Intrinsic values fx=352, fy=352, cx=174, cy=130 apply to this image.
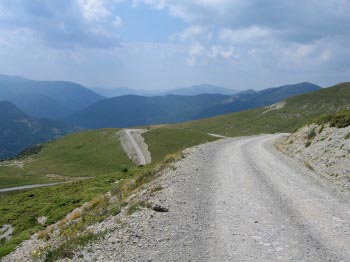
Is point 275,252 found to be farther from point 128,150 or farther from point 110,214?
point 128,150

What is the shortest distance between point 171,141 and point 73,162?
31856 millimetres

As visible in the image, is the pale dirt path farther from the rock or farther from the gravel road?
the rock

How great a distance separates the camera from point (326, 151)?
31688 millimetres

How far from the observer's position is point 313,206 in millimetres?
18750

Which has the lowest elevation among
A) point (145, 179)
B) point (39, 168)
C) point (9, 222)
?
point (39, 168)

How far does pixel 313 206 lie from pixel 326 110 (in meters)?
153

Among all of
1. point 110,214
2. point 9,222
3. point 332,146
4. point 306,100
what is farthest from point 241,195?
point 306,100

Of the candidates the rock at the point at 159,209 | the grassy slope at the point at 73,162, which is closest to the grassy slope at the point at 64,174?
the grassy slope at the point at 73,162

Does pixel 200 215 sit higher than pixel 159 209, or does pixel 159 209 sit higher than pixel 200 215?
pixel 159 209

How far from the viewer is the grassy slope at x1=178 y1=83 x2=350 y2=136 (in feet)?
507

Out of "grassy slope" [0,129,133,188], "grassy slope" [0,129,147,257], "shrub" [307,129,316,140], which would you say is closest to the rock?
"grassy slope" [0,129,147,257]

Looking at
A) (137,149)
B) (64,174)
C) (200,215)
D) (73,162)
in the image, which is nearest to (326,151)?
(200,215)

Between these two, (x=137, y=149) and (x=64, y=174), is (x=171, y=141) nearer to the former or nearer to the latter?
(x=137, y=149)

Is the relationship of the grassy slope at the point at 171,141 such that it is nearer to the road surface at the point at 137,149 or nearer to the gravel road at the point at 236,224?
the road surface at the point at 137,149
